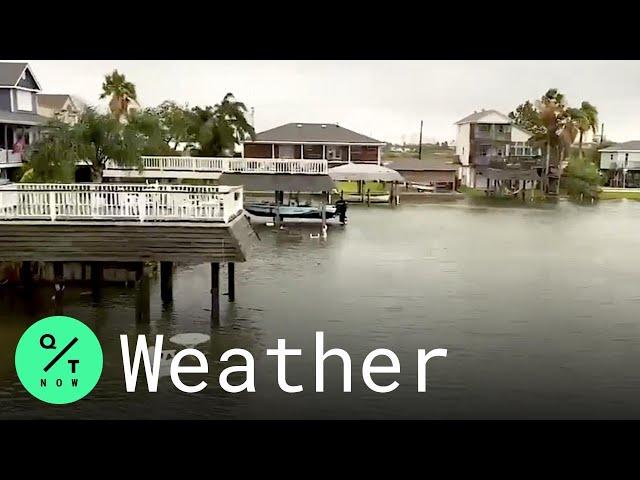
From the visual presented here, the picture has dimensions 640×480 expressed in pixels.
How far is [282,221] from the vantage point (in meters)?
21.5

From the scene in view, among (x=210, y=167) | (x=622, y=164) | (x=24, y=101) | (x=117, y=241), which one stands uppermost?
(x=24, y=101)

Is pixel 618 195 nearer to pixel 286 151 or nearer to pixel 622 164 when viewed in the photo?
pixel 622 164

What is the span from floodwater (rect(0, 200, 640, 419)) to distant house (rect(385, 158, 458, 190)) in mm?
17730

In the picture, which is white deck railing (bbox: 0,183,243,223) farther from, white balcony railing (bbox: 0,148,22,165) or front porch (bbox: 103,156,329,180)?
front porch (bbox: 103,156,329,180)

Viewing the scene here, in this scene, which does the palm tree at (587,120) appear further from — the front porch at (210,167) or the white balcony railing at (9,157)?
the white balcony railing at (9,157)

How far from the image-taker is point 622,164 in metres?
36.6

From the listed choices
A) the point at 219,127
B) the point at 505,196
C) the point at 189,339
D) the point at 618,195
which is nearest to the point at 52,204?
the point at 189,339

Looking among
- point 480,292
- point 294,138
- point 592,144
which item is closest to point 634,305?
point 480,292

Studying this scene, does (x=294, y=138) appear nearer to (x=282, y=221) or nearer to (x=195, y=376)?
(x=282, y=221)

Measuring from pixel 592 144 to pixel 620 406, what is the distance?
34.5 meters

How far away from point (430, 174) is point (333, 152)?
241 inches

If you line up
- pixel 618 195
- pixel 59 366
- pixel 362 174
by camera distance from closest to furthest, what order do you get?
pixel 59 366
pixel 362 174
pixel 618 195

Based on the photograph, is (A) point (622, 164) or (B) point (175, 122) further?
(A) point (622, 164)

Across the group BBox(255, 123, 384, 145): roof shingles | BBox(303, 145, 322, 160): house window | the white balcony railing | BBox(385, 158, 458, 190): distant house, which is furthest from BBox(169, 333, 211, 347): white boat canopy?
BBox(385, 158, 458, 190): distant house
